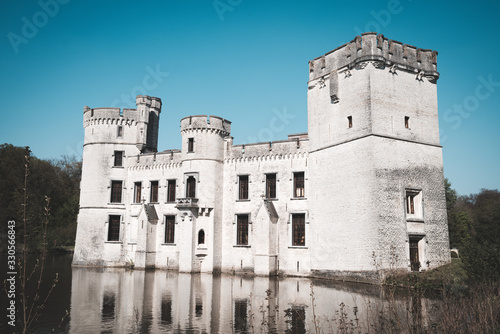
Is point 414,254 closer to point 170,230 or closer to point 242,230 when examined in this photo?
point 242,230

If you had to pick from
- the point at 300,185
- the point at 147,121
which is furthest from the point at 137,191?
the point at 300,185

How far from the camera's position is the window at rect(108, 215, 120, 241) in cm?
3403

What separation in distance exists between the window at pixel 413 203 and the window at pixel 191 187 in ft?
50.1

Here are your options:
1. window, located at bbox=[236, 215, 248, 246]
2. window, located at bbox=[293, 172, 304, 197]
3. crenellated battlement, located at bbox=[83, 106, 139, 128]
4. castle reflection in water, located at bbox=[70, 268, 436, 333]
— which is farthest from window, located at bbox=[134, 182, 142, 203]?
window, located at bbox=[293, 172, 304, 197]

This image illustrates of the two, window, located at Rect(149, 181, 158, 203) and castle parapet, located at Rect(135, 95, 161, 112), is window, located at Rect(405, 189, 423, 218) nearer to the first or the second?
window, located at Rect(149, 181, 158, 203)

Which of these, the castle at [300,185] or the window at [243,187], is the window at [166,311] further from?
the window at [243,187]

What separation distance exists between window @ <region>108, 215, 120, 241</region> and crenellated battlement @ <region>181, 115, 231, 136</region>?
1020cm

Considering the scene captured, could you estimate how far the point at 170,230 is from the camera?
32.3 metres

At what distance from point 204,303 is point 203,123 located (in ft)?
56.4

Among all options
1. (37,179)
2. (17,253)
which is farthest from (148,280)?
(37,179)

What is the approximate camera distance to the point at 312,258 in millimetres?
26656

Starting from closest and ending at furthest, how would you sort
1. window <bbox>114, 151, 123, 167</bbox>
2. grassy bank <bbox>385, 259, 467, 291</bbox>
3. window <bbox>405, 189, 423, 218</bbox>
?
grassy bank <bbox>385, 259, 467, 291</bbox>, window <bbox>405, 189, 423, 218</bbox>, window <bbox>114, 151, 123, 167</bbox>

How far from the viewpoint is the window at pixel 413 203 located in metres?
24.0

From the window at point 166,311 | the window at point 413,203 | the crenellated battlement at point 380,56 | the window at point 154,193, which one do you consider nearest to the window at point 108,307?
the window at point 166,311
